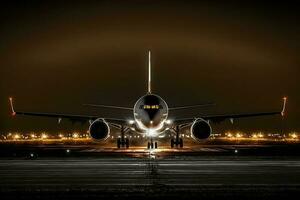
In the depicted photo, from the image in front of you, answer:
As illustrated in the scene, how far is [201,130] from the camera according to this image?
2323 inches

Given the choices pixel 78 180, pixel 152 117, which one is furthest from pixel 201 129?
pixel 78 180

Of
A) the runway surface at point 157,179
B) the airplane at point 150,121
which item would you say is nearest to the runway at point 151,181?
the runway surface at point 157,179

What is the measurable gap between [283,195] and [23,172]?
1224cm

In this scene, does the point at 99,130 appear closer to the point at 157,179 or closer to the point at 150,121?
the point at 150,121

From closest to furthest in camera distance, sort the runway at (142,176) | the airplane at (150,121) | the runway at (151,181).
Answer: the runway at (151,181) → the runway at (142,176) → the airplane at (150,121)

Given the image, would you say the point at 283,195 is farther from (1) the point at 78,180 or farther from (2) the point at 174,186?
(1) the point at 78,180

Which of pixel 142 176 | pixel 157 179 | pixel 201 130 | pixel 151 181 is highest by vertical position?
pixel 201 130

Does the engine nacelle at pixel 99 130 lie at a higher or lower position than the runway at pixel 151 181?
higher

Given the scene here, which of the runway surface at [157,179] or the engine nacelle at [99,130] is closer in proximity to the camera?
the runway surface at [157,179]

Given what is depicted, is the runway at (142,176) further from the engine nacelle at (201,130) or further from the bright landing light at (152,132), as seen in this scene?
the bright landing light at (152,132)

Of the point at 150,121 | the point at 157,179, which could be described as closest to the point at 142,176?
the point at 157,179

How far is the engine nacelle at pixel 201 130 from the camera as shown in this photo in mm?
58938

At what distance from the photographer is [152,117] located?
2308 inches

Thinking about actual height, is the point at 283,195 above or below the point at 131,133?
below
